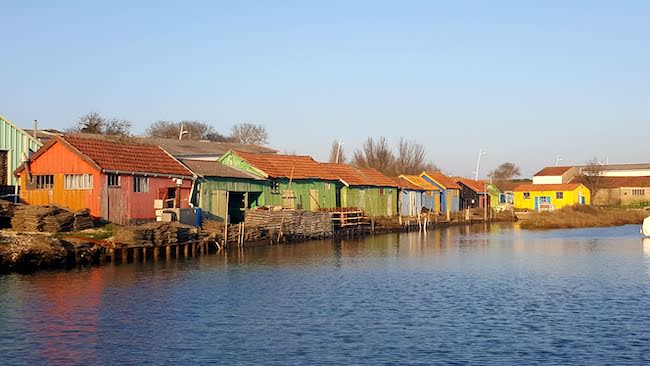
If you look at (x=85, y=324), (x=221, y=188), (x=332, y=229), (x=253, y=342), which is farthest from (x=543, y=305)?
(x=332, y=229)

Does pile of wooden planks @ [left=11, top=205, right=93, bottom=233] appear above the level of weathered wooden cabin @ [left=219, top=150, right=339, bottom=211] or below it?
below

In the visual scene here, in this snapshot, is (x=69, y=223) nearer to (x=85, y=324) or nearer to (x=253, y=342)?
(x=85, y=324)

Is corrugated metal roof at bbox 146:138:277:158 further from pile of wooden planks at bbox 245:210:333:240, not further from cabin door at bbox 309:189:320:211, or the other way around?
pile of wooden planks at bbox 245:210:333:240

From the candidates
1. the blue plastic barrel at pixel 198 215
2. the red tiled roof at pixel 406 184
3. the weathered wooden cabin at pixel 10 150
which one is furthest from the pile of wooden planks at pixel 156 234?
the red tiled roof at pixel 406 184

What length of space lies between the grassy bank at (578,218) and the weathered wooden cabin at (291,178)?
23.8 meters

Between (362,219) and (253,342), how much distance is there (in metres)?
46.5

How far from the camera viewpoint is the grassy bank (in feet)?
265

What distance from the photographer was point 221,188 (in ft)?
179

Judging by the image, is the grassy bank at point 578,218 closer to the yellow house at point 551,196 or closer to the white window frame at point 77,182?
the yellow house at point 551,196

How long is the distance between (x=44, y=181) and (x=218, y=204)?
1178 cm

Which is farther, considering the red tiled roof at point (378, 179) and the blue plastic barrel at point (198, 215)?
the red tiled roof at point (378, 179)

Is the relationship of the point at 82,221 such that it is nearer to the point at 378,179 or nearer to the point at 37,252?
the point at 37,252

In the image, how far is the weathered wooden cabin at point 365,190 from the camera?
71438 mm

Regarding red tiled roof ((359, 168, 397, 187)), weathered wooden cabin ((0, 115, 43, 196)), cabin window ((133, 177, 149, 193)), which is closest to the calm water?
cabin window ((133, 177, 149, 193))
